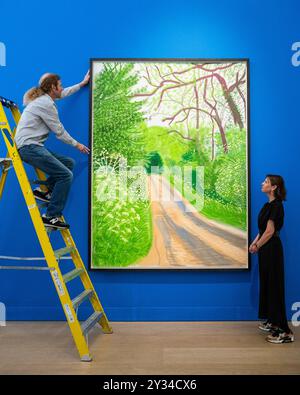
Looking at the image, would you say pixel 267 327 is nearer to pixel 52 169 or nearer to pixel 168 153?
pixel 168 153

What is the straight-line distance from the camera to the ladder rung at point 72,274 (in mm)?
2713

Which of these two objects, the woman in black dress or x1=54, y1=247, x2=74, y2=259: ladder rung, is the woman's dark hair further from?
x1=54, y1=247, x2=74, y2=259: ladder rung

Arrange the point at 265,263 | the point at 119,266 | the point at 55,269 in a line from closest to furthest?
the point at 55,269 → the point at 265,263 → the point at 119,266

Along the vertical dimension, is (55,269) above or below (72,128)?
below

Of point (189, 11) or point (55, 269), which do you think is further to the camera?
point (189, 11)

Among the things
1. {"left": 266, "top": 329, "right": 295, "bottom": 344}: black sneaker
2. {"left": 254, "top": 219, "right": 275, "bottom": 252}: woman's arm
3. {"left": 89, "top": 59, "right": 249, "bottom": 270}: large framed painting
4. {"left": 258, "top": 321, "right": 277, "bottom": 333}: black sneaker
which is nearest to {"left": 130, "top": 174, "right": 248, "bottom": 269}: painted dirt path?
{"left": 89, "top": 59, "right": 249, "bottom": 270}: large framed painting

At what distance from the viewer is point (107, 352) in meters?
2.68

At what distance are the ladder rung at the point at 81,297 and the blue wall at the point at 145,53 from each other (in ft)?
1.55

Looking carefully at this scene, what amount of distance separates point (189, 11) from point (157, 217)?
178 centimetres

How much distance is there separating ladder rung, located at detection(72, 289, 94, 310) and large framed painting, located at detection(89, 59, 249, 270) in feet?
1.52

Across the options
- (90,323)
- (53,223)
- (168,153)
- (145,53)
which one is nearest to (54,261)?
(53,223)

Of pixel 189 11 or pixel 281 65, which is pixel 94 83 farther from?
pixel 281 65

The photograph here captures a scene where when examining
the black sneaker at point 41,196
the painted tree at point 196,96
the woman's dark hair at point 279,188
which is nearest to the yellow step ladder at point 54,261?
the black sneaker at point 41,196

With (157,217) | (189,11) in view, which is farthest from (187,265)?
(189,11)
